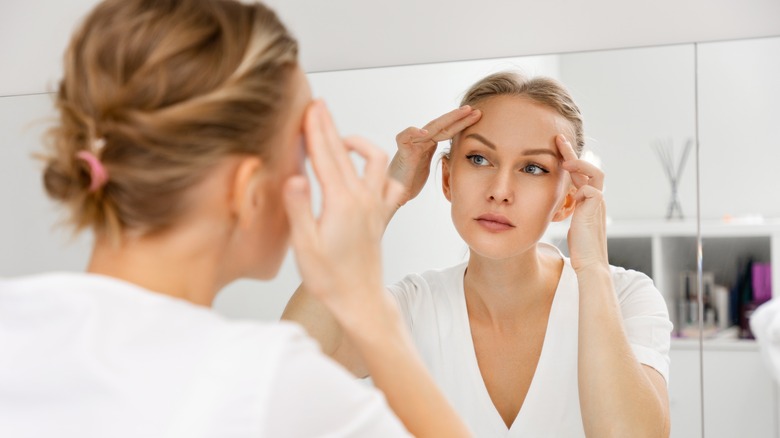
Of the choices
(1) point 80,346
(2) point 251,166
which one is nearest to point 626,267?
(2) point 251,166

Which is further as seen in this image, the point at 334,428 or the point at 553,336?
the point at 553,336

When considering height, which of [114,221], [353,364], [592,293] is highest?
[114,221]

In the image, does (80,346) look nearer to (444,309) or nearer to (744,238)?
(444,309)

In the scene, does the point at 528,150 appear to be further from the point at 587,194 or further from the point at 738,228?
the point at 738,228

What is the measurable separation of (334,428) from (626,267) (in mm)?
783

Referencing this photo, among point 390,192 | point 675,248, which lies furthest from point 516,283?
point 390,192

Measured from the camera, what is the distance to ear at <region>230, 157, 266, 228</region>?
0.65 m

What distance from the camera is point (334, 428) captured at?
589 mm

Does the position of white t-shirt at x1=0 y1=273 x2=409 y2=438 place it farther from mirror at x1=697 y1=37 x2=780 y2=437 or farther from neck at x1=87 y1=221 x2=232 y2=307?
mirror at x1=697 y1=37 x2=780 y2=437

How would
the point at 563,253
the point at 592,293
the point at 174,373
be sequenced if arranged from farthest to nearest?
the point at 563,253 < the point at 592,293 < the point at 174,373

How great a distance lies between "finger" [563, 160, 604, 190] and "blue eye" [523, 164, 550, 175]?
4cm

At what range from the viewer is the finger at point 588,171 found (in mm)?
1214

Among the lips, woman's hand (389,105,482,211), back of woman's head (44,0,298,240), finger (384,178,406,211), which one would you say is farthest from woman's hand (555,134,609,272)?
back of woman's head (44,0,298,240)

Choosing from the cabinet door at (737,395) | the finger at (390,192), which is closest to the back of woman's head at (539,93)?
the cabinet door at (737,395)
